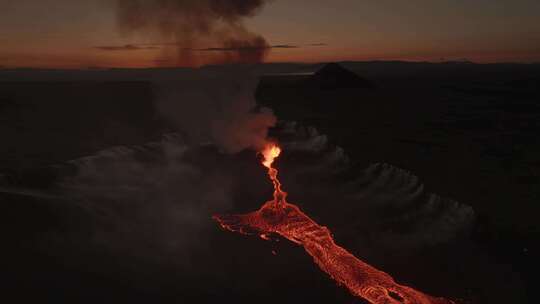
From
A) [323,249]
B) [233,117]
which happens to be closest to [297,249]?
[323,249]

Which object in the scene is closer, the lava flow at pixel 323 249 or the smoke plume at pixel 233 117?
the lava flow at pixel 323 249

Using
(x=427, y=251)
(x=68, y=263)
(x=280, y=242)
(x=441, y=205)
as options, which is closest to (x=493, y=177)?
(x=441, y=205)

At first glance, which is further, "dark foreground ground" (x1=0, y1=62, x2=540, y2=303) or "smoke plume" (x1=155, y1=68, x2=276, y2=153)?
"smoke plume" (x1=155, y1=68, x2=276, y2=153)

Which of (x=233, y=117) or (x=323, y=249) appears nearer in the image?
(x=323, y=249)

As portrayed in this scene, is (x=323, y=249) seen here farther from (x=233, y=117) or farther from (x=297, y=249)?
(x=233, y=117)

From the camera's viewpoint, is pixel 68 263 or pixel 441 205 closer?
pixel 68 263

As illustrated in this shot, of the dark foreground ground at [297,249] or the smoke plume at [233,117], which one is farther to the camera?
the smoke plume at [233,117]

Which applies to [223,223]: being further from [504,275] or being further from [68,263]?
[504,275]

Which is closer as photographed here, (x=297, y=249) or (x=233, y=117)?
(x=297, y=249)
